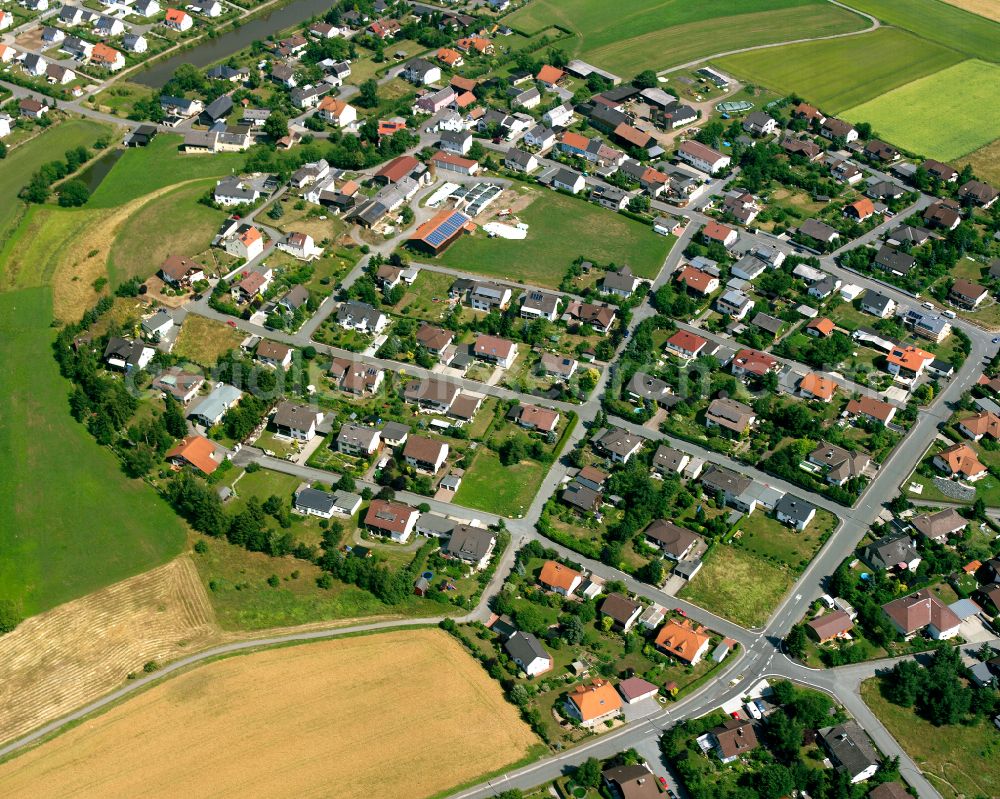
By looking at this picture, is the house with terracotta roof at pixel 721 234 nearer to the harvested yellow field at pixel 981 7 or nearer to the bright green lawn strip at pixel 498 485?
the bright green lawn strip at pixel 498 485

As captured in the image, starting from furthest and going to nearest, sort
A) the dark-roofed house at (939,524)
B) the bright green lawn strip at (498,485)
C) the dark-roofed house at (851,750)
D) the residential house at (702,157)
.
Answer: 1. the residential house at (702,157)
2. the bright green lawn strip at (498,485)
3. the dark-roofed house at (939,524)
4. the dark-roofed house at (851,750)

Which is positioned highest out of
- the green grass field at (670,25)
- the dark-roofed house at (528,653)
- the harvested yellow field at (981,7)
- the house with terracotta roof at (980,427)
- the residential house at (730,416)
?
the harvested yellow field at (981,7)

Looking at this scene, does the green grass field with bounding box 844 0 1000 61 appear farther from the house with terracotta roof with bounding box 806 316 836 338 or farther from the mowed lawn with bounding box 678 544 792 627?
the mowed lawn with bounding box 678 544 792 627

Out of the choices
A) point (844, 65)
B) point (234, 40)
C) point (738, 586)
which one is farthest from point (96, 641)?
point (844, 65)

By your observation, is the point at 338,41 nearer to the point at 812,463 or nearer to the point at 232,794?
the point at 812,463

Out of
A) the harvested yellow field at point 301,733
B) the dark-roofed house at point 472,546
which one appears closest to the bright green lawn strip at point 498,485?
the dark-roofed house at point 472,546

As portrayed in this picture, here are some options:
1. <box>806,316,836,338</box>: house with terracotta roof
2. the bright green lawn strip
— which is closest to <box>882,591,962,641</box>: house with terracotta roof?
the bright green lawn strip
